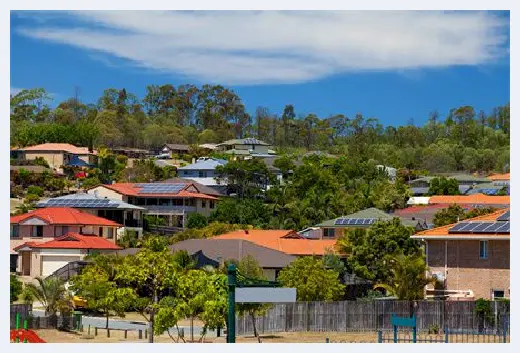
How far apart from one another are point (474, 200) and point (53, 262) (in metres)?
40.0

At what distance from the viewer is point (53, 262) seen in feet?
195

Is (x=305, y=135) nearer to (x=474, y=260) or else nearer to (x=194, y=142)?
(x=194, y=142)

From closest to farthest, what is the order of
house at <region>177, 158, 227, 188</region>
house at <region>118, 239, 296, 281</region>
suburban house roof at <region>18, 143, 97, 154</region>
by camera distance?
house at <region>118, 239, 296, 281</region> < house at <region>177, 158, 227, 188</region> < suburban house roof at <region>18, 143, 97, 154</region>

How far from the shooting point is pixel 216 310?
34781mm

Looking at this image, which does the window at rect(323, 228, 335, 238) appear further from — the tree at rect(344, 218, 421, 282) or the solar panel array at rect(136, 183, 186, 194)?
the solar panel array at rect(136, 183, 186, 194)

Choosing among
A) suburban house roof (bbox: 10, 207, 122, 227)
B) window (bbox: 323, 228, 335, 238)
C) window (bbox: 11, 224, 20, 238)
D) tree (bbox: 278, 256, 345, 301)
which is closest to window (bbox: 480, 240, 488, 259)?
tree (bbox: 278, 256, 345, 301)

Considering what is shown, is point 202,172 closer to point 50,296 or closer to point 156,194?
point 156,194

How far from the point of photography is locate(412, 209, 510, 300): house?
4488cm

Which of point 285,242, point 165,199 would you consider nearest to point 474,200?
point 165,199

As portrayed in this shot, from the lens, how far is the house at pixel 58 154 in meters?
108

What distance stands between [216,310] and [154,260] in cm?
367

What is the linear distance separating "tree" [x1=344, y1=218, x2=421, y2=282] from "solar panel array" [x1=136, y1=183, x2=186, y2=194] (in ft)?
105

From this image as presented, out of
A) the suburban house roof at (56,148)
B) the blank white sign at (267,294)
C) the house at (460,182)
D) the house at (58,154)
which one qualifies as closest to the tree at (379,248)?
the blank white sign at (267,294)

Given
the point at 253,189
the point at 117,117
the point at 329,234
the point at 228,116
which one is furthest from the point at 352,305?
the point at 228,116
